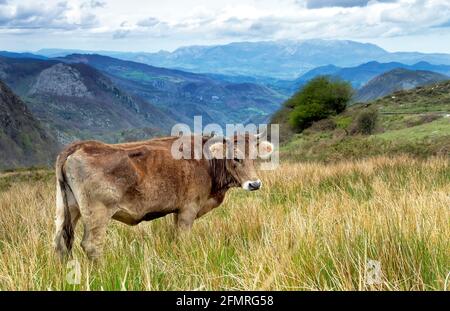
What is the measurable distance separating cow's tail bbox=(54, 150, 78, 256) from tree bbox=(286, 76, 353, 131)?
67061 millimetres

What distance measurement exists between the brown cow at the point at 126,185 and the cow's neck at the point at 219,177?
0.09ft

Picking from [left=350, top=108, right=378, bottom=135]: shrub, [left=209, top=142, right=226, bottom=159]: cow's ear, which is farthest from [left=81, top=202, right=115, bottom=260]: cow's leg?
[left=350, top=108, right=378, bottom=135]: shrub

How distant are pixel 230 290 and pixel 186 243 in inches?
92.7

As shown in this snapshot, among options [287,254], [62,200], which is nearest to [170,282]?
[287,254]

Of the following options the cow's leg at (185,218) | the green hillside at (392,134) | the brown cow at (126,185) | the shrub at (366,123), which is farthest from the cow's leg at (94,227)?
the shrub at (366,123)

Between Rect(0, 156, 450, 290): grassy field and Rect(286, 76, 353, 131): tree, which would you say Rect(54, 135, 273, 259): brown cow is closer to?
Result: Rect(0, 156, 450, 290): grassy field

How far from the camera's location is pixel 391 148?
75.5 ft

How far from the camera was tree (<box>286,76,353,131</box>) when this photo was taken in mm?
73188

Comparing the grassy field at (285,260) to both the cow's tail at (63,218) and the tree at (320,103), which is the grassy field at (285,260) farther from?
the tree at (320,103)

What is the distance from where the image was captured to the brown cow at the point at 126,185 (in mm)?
6211

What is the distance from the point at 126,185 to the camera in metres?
6.47

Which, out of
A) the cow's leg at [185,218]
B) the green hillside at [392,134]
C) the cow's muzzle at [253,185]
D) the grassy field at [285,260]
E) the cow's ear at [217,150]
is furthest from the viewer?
the green hillside at [392,134]
